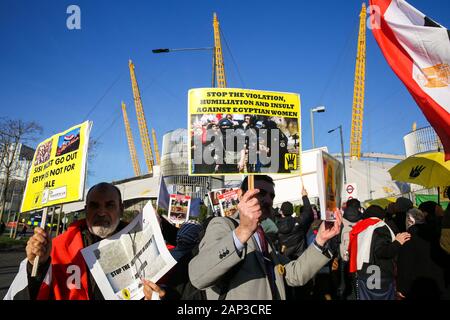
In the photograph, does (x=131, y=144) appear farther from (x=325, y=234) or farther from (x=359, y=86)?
(x=325, y=234)

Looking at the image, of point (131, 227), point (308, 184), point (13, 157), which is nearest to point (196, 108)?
point (131, 227)

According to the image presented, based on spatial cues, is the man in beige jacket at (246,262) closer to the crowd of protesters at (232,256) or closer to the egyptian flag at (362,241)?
the crowd of protesters at (232,256)

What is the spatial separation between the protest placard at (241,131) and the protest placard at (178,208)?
21.1 feet

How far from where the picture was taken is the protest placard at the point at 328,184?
3.16 metres

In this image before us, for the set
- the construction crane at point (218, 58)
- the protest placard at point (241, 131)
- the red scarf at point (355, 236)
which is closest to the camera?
the protest placard at point (241, 131)

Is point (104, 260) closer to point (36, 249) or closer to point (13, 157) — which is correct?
point (36, 249)

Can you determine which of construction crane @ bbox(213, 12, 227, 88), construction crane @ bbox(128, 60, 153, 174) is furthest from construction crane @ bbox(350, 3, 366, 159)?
Answer: construction crane @ bbox(128, 60, 153, 174)

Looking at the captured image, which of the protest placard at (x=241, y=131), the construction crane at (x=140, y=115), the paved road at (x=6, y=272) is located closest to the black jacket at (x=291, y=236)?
the protest placard at (x=241, y=131)

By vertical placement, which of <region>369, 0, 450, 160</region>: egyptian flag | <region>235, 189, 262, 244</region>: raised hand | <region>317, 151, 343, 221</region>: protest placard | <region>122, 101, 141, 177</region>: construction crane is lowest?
<region>235, 189, 262, 244</region>: raised hand

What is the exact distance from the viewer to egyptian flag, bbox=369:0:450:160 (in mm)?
3205

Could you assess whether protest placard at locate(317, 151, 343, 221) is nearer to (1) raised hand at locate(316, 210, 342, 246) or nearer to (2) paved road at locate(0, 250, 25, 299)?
(1) raised hand at locate(316, 210, 342, 246)

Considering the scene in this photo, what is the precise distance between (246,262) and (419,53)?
2.94 metres
